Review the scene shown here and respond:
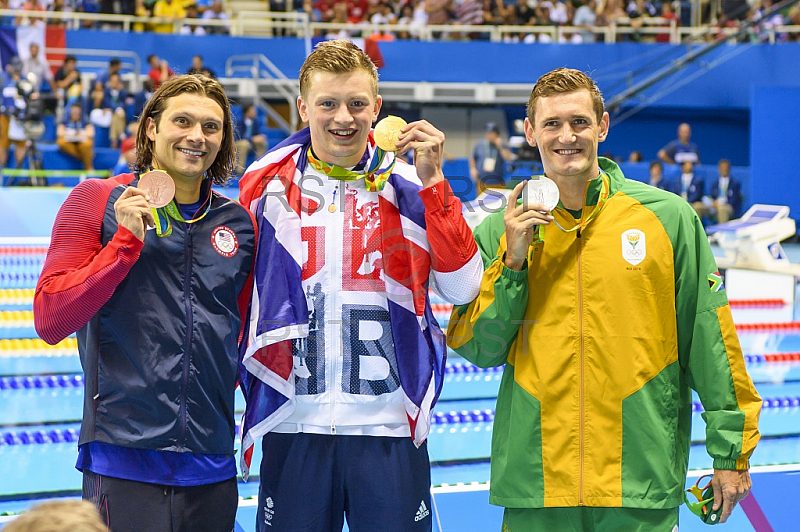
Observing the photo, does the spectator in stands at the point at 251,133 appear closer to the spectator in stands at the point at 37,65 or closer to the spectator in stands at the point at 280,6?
the spectator in stands at the point at 37,65

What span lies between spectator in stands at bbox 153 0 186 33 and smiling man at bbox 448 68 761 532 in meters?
14.6

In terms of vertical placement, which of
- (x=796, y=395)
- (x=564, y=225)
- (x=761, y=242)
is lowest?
(x=796, y=395)

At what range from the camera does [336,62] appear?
2.20 metres

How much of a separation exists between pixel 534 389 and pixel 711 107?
53.7ft

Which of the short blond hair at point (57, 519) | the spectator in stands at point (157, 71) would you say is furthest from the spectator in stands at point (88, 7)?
the short blond hair at point (57, 519)

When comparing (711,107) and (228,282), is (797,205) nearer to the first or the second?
(711,107)

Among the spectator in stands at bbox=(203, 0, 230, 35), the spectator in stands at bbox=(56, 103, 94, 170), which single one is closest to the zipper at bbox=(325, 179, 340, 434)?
the spectator in stands at bbox=(56, 103, 94, 170)

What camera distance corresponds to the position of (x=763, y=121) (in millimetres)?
13867

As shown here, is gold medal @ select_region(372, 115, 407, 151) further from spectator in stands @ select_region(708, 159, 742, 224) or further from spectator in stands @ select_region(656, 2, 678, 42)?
spectator in stands @ select_region(656, 2, 678, 42)

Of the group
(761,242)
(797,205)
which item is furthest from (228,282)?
(797,205)

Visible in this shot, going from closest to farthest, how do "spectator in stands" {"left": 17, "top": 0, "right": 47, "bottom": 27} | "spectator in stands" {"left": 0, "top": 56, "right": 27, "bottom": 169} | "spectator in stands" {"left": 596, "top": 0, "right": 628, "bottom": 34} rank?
"spectator in stands" {"left": 0, "top": 56, "right": 27, "bottom": 169}, "spectator in stands" {"left": 17, "top": 0, "right": 47, "bottom": 27}, "spectator in stands" {"left": 596, "top": 0, "right": 628, "bottom": 34}

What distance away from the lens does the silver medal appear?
2.15 metres

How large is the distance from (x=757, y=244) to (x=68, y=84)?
989 cm

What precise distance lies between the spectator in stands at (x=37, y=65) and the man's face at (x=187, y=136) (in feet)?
A: 40.7
